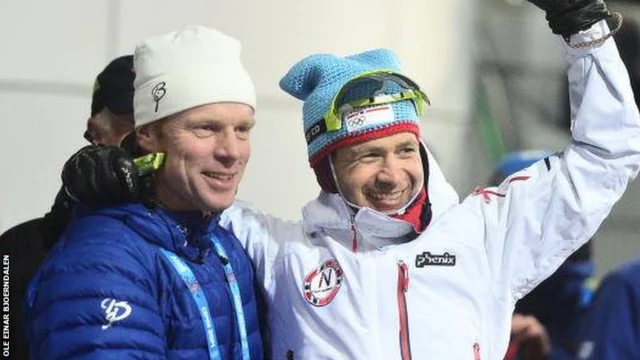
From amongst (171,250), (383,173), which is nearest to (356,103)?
(383,173)

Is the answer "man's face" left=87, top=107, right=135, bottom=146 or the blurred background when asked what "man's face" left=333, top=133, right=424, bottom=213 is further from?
the blurred background

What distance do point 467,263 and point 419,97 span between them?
0.41 meters

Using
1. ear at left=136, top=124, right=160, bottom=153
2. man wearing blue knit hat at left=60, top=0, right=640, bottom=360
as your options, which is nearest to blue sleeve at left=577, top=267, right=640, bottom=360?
man wearing blue knit hat at left=60, top=0, right=640, bottom=360

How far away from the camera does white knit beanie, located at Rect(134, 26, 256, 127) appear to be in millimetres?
2379

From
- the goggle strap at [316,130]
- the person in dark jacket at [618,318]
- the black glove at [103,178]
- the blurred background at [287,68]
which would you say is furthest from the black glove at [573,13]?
the blurred background at [287,68]

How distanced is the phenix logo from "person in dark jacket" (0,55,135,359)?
824 mm

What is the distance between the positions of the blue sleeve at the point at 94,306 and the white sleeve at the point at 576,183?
784 mm

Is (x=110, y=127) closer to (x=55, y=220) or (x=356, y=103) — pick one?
(x=55, y=220)

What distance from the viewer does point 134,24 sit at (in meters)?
4.12

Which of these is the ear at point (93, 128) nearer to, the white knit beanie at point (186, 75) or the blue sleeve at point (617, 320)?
the white knit beanie at point (186, 75)

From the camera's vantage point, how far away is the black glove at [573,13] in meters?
2.49

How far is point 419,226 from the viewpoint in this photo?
259 centimetres

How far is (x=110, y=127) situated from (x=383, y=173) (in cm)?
90

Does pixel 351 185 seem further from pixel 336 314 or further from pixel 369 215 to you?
pixel 336 314
